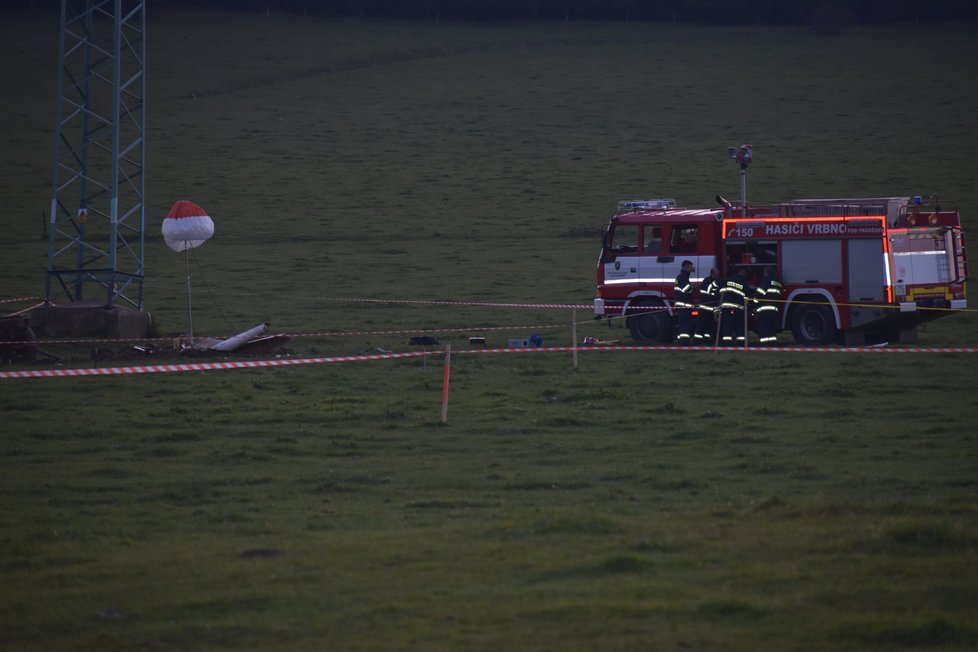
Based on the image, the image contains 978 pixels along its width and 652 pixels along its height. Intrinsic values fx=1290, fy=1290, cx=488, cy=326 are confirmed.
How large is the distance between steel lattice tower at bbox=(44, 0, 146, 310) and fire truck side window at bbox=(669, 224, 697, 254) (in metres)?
10.9

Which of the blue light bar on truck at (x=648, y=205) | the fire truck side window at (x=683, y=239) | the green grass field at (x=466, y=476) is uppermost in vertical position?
the blue light bar on truck at (x=648, y=205)

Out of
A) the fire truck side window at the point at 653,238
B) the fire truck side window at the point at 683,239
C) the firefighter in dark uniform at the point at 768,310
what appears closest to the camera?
the firefighter in dark uniform at the point at 768,310

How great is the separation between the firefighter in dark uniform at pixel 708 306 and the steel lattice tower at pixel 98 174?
1129cm

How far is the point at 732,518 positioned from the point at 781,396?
8.52 meters

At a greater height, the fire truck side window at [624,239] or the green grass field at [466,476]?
the fire truck side window at [624,239]

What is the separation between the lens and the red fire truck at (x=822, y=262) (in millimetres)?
24297

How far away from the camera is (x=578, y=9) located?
102 metres

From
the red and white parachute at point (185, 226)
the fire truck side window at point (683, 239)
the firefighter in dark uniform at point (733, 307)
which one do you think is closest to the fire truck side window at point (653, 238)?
the fire truck side window at point (683, 239)

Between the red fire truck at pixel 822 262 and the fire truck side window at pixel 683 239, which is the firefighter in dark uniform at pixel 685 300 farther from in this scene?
the fire truck side window at pixel 683 239

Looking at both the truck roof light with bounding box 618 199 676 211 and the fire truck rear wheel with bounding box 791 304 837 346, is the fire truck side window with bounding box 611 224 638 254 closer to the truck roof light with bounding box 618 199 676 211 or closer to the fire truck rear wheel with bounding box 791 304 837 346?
the truck roof light with bounding box 618 199 676 211

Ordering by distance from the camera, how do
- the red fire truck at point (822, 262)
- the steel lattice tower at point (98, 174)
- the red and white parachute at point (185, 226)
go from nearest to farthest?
the red fire truck at point (822, 262) < the red and white parachute at point (185, 226) < the steel lattice tower at point (98, 174)

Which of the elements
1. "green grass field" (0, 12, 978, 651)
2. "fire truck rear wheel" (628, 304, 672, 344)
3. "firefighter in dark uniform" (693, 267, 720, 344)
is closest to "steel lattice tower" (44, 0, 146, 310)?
"green grass field" (0, 12, 978, 651)

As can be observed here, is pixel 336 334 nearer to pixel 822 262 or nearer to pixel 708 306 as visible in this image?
pixel 708 306

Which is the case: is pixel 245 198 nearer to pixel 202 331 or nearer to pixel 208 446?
pixel 202 331
